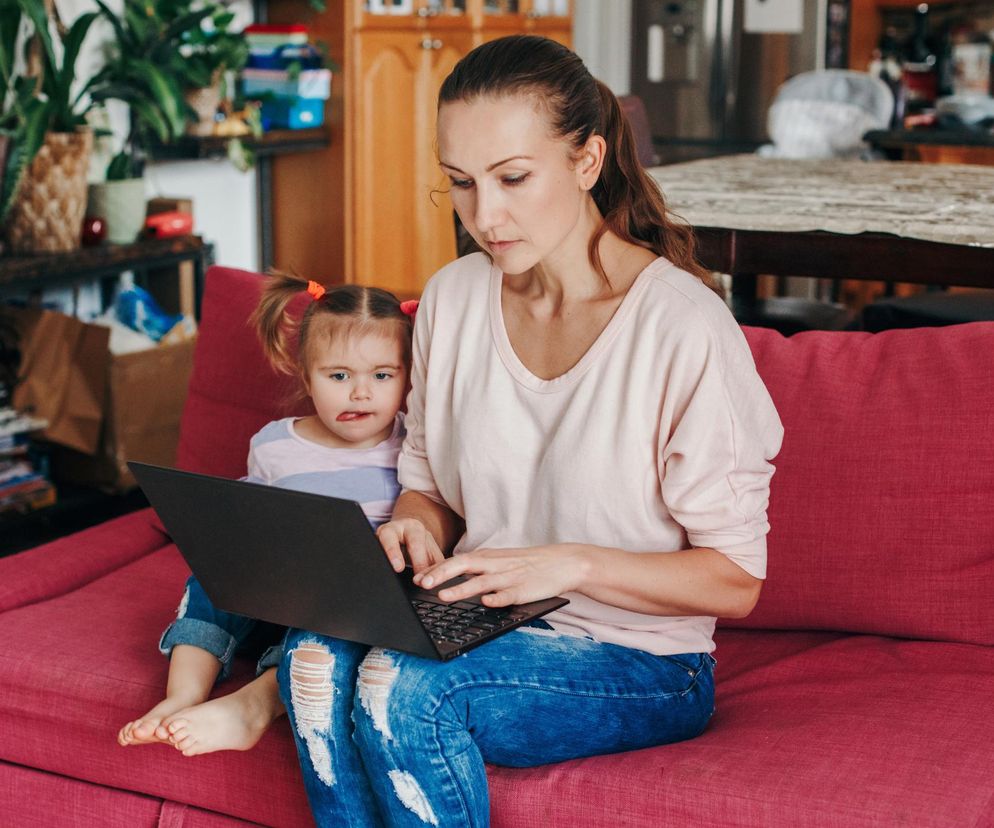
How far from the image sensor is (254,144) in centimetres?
449

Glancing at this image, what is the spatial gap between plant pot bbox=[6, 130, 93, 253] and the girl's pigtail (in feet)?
5.01

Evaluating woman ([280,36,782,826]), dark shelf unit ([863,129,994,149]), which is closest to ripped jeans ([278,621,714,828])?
woman ([280,36,782,826])

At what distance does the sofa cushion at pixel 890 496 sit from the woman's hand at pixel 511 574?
0.48 m

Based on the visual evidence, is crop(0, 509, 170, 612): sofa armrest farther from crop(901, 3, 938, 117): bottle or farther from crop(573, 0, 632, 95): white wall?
crop(573, 0, 632, 95): white wall

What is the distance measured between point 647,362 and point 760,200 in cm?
139

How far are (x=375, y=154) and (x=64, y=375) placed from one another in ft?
7.14

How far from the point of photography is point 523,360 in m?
1.61

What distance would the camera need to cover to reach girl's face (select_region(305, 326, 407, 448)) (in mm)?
1834

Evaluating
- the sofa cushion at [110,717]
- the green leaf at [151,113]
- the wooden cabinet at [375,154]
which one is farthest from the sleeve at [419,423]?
the wooden cabinet at [375,154]

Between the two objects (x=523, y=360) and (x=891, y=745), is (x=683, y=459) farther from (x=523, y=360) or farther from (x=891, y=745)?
(x=891, y=745)

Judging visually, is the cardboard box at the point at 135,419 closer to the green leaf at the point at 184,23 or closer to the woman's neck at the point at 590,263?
the green leaf at the point at 184,23

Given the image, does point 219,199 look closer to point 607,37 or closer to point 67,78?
point 67,78

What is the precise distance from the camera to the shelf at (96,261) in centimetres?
321

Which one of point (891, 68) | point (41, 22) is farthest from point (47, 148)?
point (891, 68)
